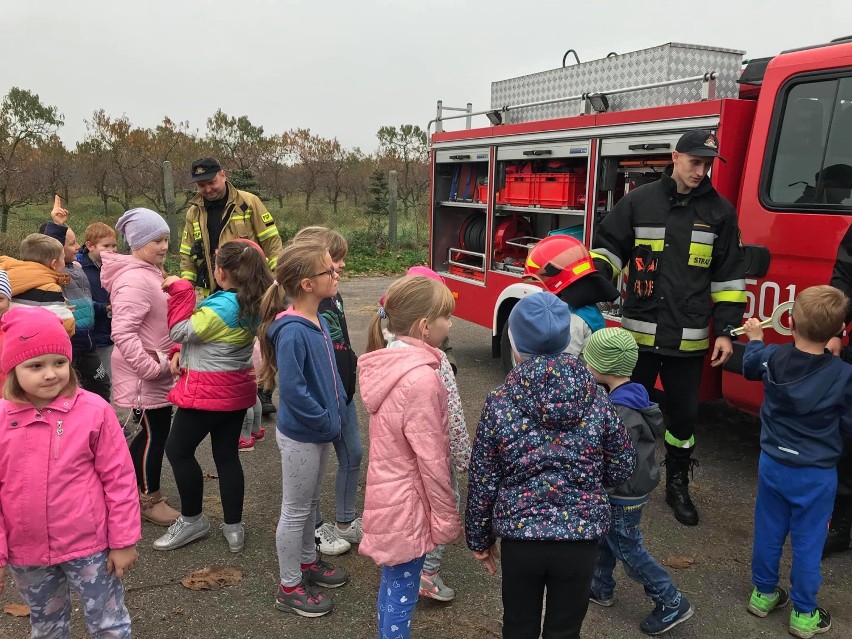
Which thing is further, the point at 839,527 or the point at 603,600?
the point at 839,527

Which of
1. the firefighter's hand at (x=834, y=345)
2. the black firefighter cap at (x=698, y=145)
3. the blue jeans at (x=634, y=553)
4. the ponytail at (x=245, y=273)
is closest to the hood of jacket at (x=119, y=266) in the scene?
the ponytail at (x=245, y=273)

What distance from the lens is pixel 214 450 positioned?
3.40m

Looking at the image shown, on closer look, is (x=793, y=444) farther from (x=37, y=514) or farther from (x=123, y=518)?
(x=37, y=514)

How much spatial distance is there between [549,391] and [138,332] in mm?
2400

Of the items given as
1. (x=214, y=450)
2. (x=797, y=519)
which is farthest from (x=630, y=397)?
(x=214, y=450)

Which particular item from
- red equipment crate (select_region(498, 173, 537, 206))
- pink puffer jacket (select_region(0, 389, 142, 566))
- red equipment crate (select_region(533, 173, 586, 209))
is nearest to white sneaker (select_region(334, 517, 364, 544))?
pink puffer jacket (select_region(0, 389, 142, 566))

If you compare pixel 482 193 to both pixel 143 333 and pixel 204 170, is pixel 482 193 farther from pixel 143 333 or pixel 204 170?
pixel 143 333

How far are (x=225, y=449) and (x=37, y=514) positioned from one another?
1.26m

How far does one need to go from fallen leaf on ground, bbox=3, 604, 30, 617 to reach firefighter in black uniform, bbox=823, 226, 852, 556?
3.80 metres

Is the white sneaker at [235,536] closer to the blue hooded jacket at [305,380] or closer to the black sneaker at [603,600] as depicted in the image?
the blue hooded jacket at [305,380]

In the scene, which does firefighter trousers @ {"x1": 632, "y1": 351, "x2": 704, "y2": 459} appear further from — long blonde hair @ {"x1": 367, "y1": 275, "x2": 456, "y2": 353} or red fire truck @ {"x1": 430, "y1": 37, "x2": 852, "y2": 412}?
long blonde hair @ {"x1": 367, "y1": 275, "x2": 456, "y2": 353}

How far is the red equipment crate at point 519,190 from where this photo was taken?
5772 millimetres

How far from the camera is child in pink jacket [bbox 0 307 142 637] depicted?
2.13 metres

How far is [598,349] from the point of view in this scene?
255 cm
